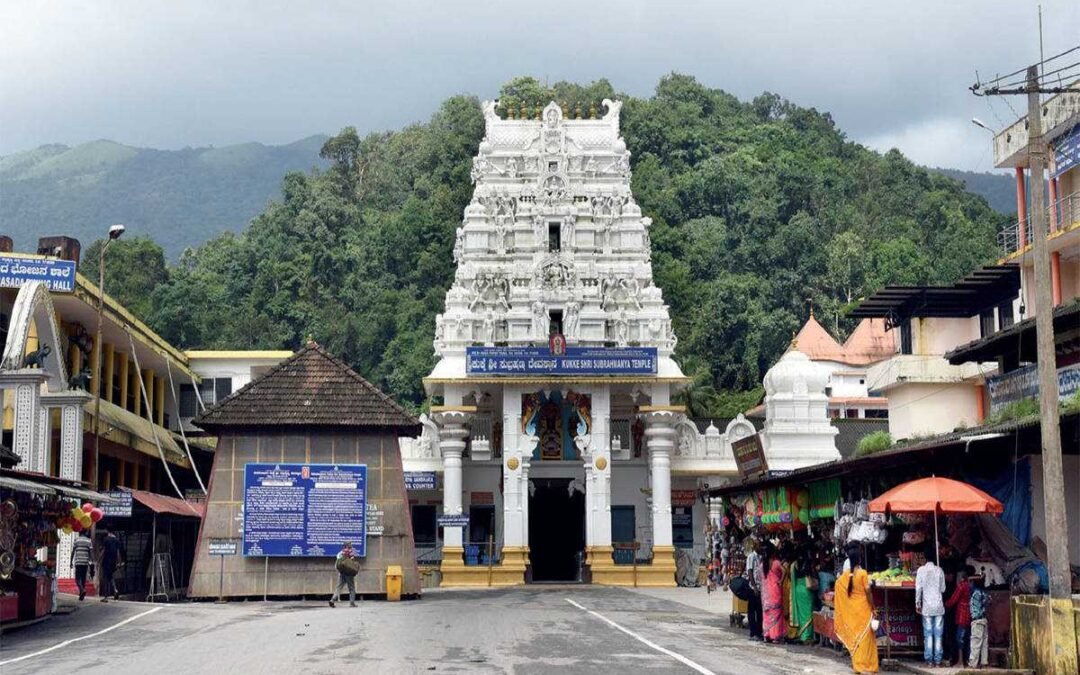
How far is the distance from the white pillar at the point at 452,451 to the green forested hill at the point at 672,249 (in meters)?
25.9

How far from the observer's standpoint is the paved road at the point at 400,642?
742 inches

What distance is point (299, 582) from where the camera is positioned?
3612cm

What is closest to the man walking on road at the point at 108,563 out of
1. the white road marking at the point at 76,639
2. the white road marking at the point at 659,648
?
the white road marking at the point at 76,639

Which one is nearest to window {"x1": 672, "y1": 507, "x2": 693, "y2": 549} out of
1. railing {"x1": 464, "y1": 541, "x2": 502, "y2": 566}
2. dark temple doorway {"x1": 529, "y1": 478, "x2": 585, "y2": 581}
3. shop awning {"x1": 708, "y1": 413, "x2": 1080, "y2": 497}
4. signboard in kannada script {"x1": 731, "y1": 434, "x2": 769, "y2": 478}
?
dark temple doorway {"x1": 529, "y1": 478, "x2": 585, "y2": 581}

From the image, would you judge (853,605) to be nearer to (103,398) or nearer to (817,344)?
(103,398)

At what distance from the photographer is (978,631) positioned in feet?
63.4

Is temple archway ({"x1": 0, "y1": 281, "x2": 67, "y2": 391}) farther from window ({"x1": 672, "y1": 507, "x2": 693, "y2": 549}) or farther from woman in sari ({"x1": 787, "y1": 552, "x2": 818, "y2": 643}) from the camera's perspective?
window ({"x1": 672, "y1": 507, "x2": 693, "y2": 549})

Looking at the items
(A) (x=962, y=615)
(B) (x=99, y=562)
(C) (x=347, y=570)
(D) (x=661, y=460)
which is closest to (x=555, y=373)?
(D) (x=661, y=460)

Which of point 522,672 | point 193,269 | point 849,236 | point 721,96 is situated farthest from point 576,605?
point 721,96

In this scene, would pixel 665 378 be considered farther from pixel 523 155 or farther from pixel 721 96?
pixel 721 96

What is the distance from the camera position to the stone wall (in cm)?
3597

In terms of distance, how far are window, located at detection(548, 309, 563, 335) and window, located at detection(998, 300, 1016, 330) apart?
15.0 meters

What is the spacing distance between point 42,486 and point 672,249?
59.0 metres

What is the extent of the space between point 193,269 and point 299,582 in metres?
→ 79.1
